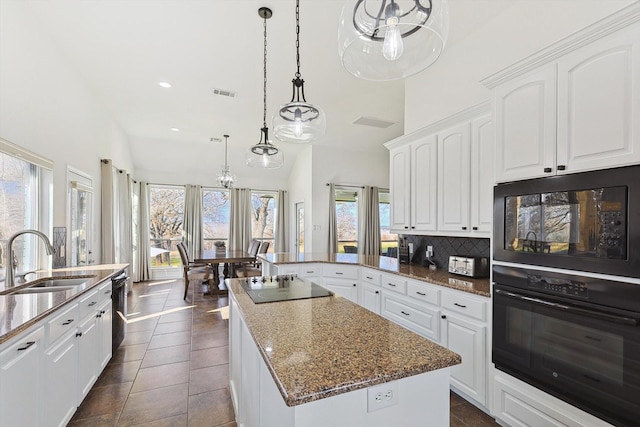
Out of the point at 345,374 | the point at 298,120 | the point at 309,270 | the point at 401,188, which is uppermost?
the point at 298,120

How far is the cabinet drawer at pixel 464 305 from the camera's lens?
6.92 ft

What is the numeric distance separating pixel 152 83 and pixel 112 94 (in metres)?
0.82

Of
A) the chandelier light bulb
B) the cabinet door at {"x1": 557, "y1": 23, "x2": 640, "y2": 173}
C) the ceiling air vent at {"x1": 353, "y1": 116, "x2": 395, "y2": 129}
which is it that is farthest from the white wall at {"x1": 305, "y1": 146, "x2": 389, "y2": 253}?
the chandelier light bulb

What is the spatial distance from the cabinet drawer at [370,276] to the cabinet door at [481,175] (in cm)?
112

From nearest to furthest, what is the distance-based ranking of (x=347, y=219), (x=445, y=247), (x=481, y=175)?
(x=481, y=175) < (x=445, y=247) < (x=347, y=219)

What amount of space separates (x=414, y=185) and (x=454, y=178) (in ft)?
1.83

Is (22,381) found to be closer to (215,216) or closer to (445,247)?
(445,247)

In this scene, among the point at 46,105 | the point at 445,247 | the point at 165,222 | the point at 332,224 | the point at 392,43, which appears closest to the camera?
the point at 392,43

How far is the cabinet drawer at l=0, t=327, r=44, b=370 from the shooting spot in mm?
1317

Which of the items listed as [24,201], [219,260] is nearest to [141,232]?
[219,260]

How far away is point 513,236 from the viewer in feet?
6.21

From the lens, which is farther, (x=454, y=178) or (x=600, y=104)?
(x=454, y=178)

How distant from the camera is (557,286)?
1638 millimetres

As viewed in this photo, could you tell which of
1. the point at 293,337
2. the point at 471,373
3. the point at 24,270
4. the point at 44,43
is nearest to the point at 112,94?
the point at 44,43
